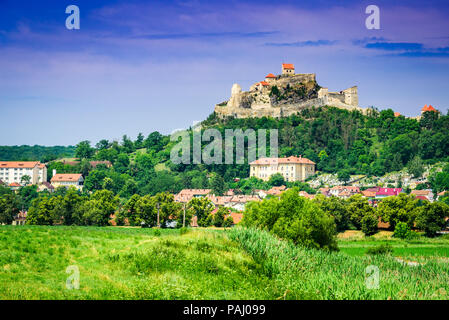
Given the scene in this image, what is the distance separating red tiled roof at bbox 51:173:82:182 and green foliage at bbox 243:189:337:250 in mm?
71176

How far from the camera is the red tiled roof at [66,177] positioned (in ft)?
321

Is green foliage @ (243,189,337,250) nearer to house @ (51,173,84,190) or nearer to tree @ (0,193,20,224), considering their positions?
tree @ (0,193,20,224)

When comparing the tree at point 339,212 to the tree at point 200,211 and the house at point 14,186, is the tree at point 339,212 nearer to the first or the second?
the tree at point 200,211

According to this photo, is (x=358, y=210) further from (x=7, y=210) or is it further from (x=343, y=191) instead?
(x=7, y=210)

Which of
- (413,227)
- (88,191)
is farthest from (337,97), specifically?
(413,227)

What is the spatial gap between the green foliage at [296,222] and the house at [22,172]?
3078 inches

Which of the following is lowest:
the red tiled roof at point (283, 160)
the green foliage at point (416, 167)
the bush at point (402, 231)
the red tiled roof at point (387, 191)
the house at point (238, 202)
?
the bush at point (402, 231)

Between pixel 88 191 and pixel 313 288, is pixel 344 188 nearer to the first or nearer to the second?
pixel 88 191

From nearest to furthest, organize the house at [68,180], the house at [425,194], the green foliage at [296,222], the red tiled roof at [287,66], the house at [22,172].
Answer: the green foliage at [296,222] < the house at [425,194] < the house at [68,180] < the house at [22,172] < the red tiled roof at [287,66]

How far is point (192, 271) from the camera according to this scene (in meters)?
16.4

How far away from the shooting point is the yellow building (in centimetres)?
9181

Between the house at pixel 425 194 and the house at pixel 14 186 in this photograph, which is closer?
the house at pixel 425 194
